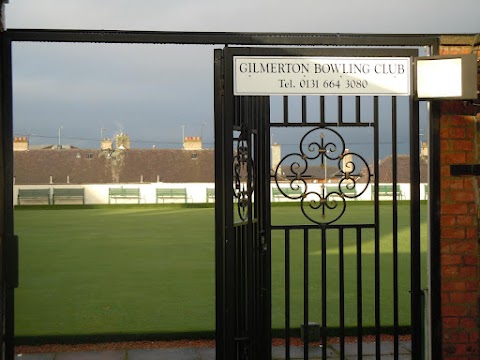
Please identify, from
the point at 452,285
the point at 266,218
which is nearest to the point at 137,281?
the point at 266,218

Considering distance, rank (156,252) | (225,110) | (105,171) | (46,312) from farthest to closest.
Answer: (105,171), (156,252), (46,312), (225,110)

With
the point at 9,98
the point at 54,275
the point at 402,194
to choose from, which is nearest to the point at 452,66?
the point at 9,98

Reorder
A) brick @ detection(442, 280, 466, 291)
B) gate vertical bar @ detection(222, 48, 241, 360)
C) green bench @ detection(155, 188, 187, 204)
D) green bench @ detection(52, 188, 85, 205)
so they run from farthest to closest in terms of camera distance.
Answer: green bench @ detection(155, 188, 187, 204)
green bench @ detection(52, 188, 85, 205)
brick @ detection(442, 280, 466, 291)
gate vertical bar @ detection(222, 48, 241, 360)

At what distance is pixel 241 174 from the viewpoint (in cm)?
448

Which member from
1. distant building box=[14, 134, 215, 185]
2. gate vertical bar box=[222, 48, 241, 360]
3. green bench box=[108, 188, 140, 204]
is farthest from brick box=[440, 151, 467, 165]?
distant building box=[14, 134, 215, 185]

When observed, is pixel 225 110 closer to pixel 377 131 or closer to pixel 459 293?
pixel 377 131

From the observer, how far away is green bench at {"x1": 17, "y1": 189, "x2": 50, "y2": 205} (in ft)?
106

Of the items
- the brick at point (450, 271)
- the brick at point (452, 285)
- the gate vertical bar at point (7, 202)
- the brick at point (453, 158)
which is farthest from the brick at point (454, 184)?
the gate vertical bar at point (7, 202)

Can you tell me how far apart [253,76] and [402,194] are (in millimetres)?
28093

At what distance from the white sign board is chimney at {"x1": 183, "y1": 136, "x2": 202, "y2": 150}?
37988 mm

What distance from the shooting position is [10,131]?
166 inches

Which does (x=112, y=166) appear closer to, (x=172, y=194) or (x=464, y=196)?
(x=172, y=194)

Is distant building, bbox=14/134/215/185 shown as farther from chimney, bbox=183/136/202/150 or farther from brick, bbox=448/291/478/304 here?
brick, bbox=448/291/478/304

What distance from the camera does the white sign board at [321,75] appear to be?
420 centimetres
